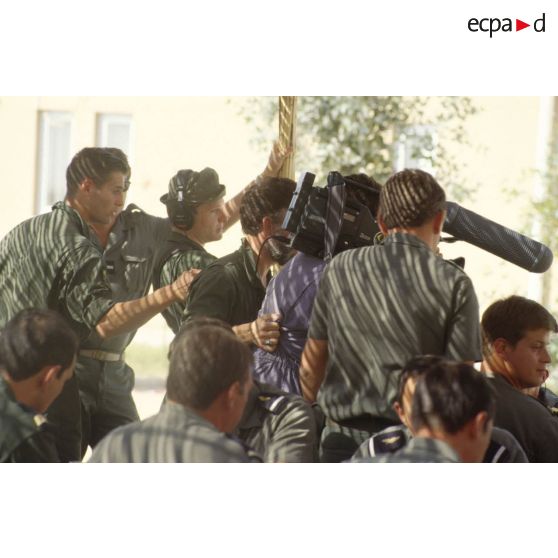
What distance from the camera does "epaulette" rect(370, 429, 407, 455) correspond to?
2.57m

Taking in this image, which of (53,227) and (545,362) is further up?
(53,227)

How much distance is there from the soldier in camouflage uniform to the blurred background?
3.33 metres

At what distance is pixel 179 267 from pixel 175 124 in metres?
3.94

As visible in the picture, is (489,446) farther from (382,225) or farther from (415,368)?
(382,225)

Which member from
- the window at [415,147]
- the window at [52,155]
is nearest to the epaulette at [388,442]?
the window at [52,155]

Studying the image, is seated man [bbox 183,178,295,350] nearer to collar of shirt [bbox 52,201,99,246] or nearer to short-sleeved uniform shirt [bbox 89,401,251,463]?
collar of shirt [bbox 52,201,99,246]

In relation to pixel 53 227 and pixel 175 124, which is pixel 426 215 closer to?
pixel 53 227

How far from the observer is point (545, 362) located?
309 cm

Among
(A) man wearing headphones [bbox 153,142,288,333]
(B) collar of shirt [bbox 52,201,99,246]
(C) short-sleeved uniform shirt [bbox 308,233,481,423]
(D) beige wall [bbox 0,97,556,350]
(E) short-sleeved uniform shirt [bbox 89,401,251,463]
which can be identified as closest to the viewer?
(E) short-sleeved uniform shirt [bbox 89,401,251,463]

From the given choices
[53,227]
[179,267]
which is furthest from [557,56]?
[53,227]

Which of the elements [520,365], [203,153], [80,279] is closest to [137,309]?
[80,279]

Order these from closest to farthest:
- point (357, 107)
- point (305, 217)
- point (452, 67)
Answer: point (305, 217) → point (452, 67) → point (357, 107)

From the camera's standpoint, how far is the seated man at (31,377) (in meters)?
2.71

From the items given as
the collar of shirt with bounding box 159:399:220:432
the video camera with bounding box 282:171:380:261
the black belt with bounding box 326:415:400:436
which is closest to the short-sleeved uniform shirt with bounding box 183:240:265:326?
the video camera with bounding box 282:171:380:261
